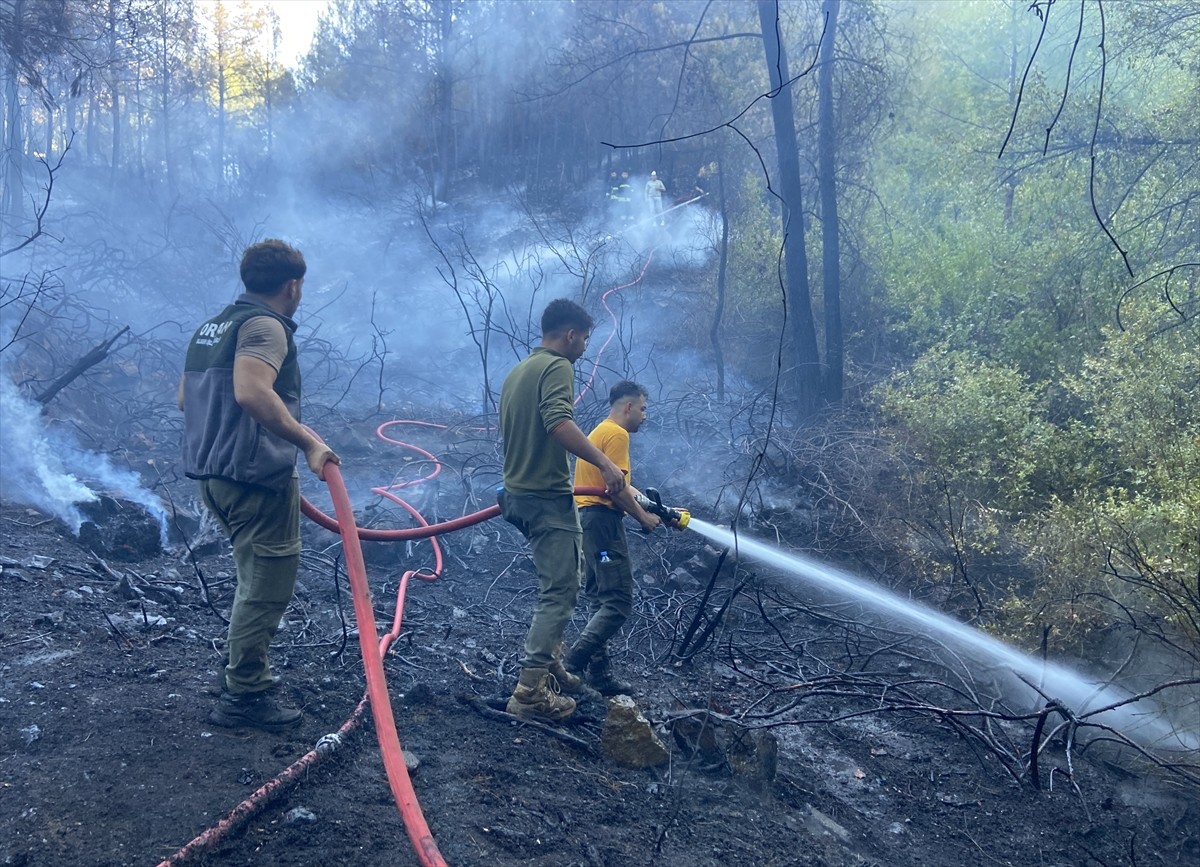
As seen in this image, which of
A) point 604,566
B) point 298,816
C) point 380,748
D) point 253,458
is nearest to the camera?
point 298,816

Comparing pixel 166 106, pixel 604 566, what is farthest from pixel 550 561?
pixel 166 106

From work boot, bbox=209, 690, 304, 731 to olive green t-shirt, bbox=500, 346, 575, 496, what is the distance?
1428 mm

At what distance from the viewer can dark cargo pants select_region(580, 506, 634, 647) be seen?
14.9ft

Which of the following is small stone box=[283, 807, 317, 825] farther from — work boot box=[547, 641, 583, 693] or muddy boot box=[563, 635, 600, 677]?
muddy boot box=[563, 635, 600, 677]

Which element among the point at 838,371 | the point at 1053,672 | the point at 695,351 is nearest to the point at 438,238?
the point at 695,351

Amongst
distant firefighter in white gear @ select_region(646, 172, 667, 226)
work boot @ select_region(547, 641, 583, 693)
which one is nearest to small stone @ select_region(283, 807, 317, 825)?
work boot @ select_region(547, 641, 583, 693)

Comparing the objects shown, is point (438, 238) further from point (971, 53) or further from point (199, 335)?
point (199, 335)

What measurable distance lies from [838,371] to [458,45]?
16245 millimetres

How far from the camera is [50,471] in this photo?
7242 millimetres

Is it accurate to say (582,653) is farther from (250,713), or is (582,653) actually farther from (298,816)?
(298,816)

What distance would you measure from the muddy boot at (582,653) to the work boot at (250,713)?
5.05 ft

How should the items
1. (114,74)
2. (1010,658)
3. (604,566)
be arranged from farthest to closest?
(114,74)
(1010,658)
(604,566)

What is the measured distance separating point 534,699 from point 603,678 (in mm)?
673

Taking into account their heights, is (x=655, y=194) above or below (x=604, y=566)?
above
